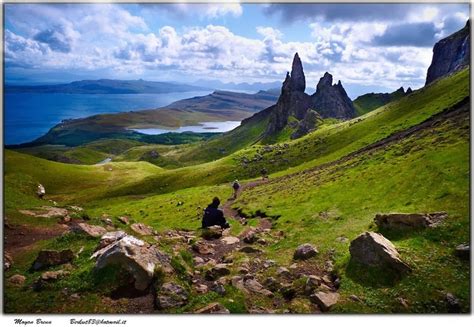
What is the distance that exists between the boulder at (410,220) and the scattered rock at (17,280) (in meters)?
25.4

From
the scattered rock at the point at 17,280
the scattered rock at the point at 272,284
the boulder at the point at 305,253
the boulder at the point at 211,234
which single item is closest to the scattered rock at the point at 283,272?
the scattered rock at the point at 272,284

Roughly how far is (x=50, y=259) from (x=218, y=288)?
10.5 metres

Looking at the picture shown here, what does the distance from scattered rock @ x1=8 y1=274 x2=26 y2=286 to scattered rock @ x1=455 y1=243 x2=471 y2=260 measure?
2589cm

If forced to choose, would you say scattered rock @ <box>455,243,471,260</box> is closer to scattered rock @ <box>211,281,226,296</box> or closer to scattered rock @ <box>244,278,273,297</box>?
scattered rock @ <box>244,278,273,297</box>

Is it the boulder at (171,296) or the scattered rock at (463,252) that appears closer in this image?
the boulder at (171,296)

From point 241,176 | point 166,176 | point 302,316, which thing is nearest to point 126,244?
point 302,316

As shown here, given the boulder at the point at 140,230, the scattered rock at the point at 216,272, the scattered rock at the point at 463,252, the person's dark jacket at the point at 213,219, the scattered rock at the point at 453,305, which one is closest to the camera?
the scattered rock at the point at 453,305

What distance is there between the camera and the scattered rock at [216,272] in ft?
76.2

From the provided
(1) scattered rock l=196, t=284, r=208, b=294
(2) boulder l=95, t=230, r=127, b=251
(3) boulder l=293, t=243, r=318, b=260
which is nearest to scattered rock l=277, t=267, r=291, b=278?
(3) boulder l=293, t=243, r=318, b=260

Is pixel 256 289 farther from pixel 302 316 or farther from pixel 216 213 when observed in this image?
pixel 216 213

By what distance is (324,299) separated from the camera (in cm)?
1905

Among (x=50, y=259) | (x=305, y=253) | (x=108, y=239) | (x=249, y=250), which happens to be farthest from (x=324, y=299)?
(x=50, y=259)

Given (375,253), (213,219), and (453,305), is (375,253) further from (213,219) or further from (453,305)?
(213,219)

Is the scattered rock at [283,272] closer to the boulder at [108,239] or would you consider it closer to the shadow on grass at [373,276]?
the shadow on grass at [373,276]
